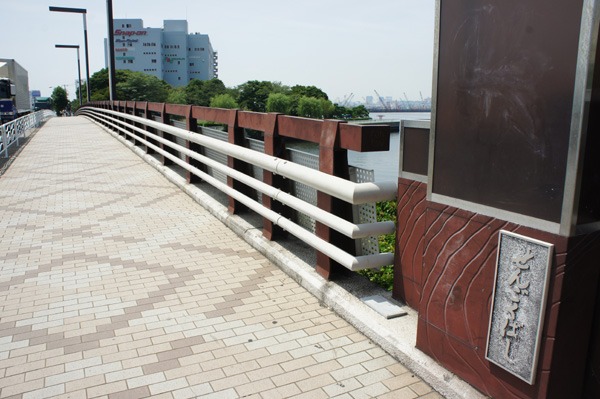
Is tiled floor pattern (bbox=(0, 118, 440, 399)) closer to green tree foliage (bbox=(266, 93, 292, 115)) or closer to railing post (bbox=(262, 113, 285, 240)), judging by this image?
railing post (bbox=(262, 113, 285, 240))

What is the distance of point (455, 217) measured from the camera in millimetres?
2713

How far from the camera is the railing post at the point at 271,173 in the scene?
16.3 feet

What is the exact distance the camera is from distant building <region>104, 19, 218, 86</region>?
539 feet

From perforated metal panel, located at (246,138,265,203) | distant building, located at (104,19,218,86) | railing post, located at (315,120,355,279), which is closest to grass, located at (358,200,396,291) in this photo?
railing post, located at (315,120,355,279)

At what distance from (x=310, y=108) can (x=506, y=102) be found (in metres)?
68.1

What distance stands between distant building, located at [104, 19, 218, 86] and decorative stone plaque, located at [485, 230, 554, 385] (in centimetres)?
17010

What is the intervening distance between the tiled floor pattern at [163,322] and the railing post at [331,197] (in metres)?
0.36

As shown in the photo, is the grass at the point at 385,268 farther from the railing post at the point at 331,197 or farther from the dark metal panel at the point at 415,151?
the dark metal panel at the point at 415,151

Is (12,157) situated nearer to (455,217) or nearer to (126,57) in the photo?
(455,217)

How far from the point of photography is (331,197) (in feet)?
13.0

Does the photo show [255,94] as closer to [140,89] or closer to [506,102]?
[140,89]

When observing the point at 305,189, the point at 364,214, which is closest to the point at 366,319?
the point at 364,214

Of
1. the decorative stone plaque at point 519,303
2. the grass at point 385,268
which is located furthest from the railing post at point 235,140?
the decorative stone plaque at point 519,303

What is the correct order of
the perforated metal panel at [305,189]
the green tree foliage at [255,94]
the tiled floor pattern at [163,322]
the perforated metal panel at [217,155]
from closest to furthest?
the tiled floor pattern at [163,322] → the perforated metal panel at [305,189] → the perforated metal panel at [217,155] → the green tree foliage at [255,94]
